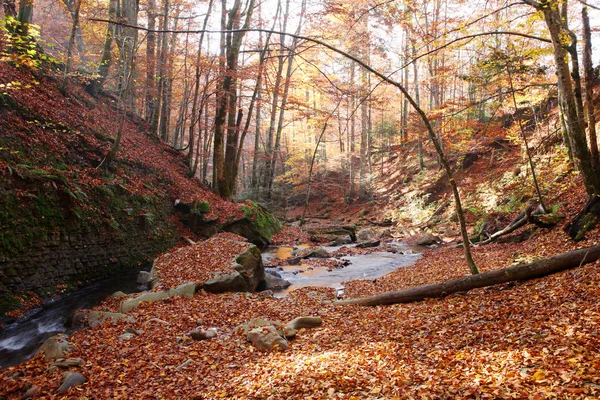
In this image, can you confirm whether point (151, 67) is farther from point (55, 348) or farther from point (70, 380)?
point (70, 380)

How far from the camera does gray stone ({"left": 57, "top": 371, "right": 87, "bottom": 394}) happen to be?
435cm

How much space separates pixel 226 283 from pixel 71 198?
15.9 ft

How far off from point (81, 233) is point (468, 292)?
32.0 ft

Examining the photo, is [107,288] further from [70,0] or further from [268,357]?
[70,0]

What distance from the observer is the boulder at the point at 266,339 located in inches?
213

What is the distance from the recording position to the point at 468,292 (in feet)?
20.9

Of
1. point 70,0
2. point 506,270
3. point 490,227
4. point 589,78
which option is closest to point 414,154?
point 490,227

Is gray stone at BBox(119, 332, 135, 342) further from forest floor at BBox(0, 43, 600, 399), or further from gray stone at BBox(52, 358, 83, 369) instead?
gray stone at BBox(52, 358, 83, 369)

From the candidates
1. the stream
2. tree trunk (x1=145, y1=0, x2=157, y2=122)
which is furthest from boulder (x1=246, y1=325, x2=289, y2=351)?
tree trunk (x1=145, y1=0, x2=157, y2=122)

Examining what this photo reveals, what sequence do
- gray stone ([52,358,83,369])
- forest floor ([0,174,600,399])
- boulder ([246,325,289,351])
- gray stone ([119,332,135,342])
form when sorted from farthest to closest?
gray stone ([119,332,135,342]) → boulder ([246,325,289,351]) → gray stone ([52,358,83,369]) → forest floor ([0,174,600,399])

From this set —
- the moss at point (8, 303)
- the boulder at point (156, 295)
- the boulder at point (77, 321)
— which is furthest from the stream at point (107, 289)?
the boulder at point (156, 295)

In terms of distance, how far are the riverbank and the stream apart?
3.56 feet

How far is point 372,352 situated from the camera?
4535 millimetres

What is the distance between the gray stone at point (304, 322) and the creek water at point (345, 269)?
3.16 metres
